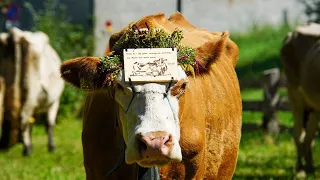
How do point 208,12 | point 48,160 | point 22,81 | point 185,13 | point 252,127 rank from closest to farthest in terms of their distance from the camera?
point 48,160
point 22,81
point 252,127
point 185,13
point 208,12

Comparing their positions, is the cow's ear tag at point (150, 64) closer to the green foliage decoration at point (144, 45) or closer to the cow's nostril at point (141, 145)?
the green foliage decoration at point (144, 45)

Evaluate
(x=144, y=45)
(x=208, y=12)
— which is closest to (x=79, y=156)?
(x=144, y=45)

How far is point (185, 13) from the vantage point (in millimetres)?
22859

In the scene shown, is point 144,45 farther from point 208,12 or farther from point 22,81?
point 208,12

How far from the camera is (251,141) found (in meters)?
14.2

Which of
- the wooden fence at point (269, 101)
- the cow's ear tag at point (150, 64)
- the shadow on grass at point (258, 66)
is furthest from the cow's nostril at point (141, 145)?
the shadow on grass at point (258, 66)

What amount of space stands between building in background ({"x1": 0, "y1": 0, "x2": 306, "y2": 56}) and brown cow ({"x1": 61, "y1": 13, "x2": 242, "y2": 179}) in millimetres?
12250

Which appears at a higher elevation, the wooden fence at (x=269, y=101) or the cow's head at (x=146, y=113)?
the cow's head at (x=146, y=113)

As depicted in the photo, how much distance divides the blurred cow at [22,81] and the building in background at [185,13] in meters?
4.94

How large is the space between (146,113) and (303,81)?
6.90 meters

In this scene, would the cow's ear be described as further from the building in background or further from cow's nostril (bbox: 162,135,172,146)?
the building in background

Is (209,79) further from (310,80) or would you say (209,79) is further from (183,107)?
(310,80)

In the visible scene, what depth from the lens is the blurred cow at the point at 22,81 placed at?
13.9 m

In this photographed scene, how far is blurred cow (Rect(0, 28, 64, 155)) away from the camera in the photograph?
13.9 metres
